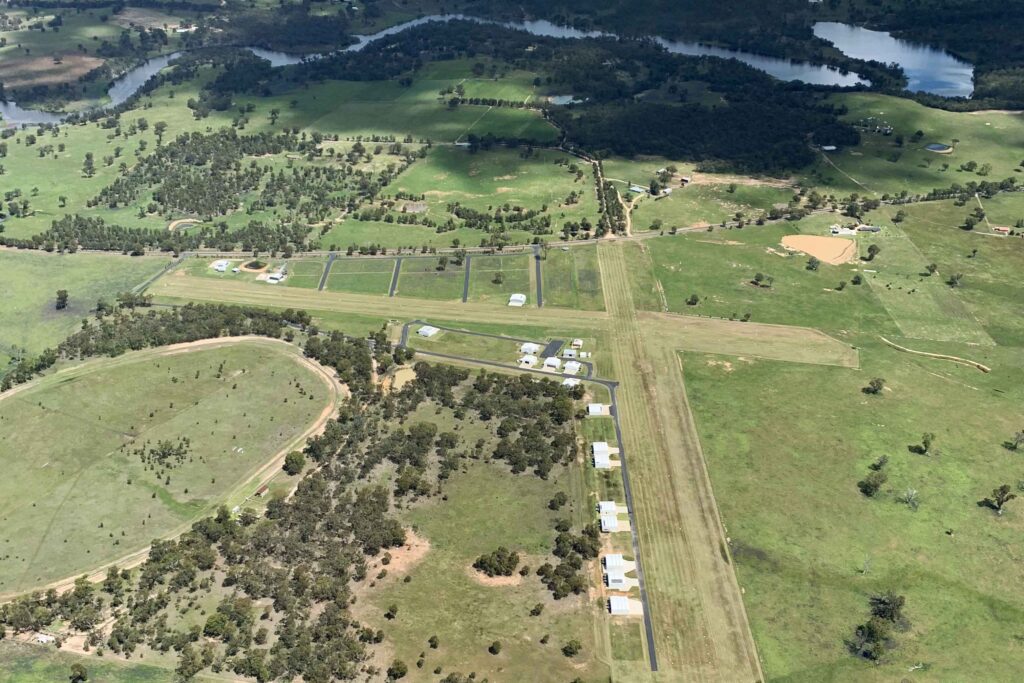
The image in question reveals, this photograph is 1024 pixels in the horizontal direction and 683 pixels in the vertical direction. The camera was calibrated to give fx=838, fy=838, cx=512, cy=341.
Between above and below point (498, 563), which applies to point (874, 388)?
above

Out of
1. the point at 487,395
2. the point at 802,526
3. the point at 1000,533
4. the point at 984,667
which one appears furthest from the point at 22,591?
the point at 1000,533

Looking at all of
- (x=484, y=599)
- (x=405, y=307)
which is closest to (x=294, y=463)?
(x=484, y=599)

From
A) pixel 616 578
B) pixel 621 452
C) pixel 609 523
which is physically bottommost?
pixel 616 578

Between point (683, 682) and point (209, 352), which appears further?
point (209, 352)

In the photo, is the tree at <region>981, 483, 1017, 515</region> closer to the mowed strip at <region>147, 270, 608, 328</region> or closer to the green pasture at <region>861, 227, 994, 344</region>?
the green pasture at <region>861, 227, 994, 344</region>

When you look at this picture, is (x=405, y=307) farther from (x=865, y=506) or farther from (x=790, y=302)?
(x=865, y=506)

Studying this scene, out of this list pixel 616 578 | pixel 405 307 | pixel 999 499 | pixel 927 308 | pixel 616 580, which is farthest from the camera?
pixel 405 307

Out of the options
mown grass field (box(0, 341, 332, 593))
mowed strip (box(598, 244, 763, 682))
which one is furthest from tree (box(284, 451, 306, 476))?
mowed strip (box(598, 244, 763, 682))

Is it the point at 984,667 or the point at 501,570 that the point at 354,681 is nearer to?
the point at 501,570
